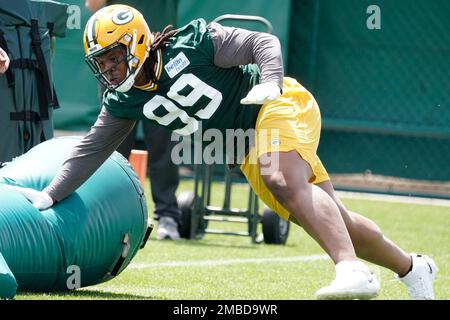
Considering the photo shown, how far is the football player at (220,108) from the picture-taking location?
4.34m

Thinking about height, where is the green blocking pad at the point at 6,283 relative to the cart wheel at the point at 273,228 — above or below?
above

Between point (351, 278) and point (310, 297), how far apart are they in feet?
3.10

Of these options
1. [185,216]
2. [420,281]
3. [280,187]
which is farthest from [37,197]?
[185,216]

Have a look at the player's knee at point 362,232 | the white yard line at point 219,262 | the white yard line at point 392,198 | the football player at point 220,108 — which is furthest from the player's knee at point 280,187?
the white yard line at point 392,198

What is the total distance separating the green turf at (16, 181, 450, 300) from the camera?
196 inches

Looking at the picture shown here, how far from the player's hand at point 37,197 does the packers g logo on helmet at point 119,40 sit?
616mm

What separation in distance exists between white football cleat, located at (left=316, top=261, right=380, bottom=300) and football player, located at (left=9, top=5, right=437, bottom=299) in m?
0.23

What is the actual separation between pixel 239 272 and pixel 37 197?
147cm

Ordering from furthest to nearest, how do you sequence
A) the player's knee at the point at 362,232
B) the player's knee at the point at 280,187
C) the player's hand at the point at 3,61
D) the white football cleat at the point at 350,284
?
the player's hand at the point at 3,61 < the player's knee at the point at 362,232 < the player's knee at the point at 280,187 < the white football cleat at the point at 350,284

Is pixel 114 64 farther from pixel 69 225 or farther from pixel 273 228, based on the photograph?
pixel 273 228

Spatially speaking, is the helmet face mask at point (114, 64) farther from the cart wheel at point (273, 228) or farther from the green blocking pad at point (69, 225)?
the cart wheel at point (273, 228)

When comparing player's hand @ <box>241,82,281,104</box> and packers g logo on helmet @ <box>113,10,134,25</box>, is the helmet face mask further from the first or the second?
player's hand @ <box>241,82,281,104</box>

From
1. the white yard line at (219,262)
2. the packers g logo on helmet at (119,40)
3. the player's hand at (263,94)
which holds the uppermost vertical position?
the packers g logo on helmet at (119,40)

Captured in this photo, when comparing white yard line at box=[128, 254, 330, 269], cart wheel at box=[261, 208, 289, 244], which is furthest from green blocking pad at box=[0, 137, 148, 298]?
cart wheel at box=[261, 208, 289, 244]
